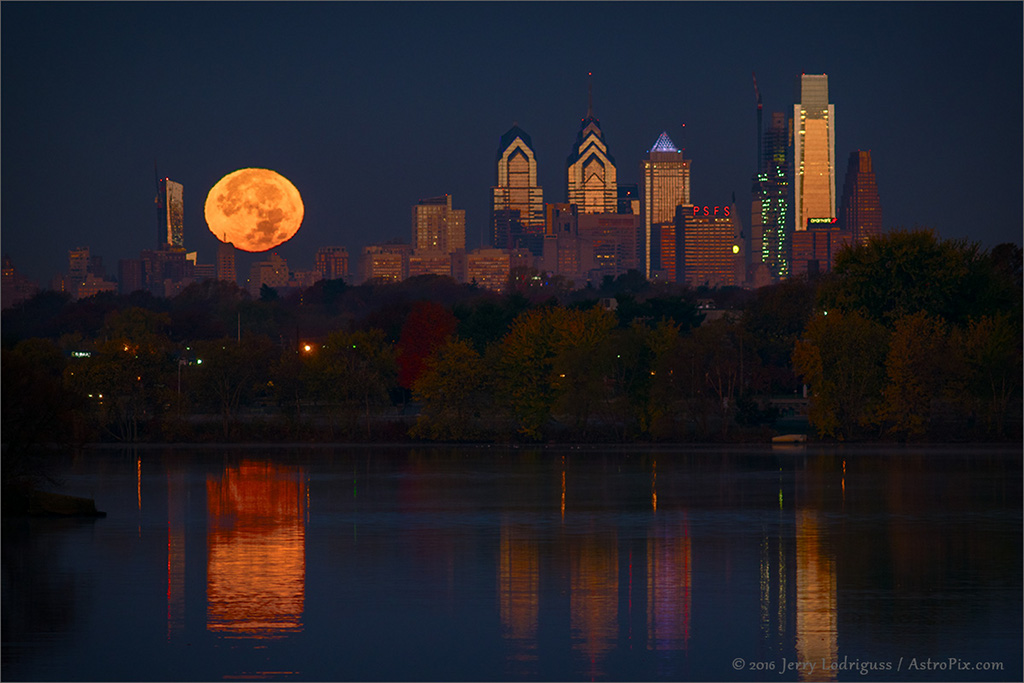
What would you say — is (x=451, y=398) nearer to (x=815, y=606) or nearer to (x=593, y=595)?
(x=593, y=595)

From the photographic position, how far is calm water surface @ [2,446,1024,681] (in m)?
22.1

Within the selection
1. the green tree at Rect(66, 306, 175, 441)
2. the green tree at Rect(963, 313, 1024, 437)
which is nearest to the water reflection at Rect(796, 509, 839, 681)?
the green tree at Rect(963, 313, 1024, 437)

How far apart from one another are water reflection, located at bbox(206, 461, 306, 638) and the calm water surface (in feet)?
0.41

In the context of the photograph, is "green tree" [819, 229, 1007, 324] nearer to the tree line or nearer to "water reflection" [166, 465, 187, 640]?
the tree line

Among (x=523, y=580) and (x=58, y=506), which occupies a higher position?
(x=58, y=506)

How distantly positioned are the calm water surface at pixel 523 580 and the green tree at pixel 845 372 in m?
20.7

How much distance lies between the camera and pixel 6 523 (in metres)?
38.9

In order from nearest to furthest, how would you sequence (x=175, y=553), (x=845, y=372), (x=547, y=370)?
1. (x=175, y=553)
2. (x=845, y=372)
3. (x=547, y=370)

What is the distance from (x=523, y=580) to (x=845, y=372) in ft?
162

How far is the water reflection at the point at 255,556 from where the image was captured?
2519 centimetres

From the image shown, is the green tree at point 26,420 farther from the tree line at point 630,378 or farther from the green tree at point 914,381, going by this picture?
the green tree at point 914,381

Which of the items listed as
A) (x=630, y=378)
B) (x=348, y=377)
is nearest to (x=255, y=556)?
(x=348, y=377)

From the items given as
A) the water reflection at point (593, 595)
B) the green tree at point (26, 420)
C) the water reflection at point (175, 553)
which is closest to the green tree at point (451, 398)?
the water reflection at point (175, 553)

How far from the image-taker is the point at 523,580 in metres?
29.5
